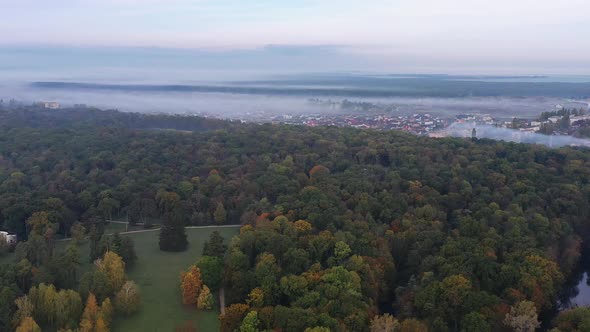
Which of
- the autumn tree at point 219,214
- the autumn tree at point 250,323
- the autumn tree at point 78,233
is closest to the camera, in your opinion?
the autumn tree at point 250,323

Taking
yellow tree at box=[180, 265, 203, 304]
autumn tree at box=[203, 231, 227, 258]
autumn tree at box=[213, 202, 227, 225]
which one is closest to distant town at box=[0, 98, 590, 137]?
autumn tree at box=[213, 202, 227, 225]

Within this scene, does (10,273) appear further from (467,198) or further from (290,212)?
(467,198)

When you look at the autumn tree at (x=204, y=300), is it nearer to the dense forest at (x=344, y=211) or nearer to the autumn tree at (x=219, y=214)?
the dense forest at (x=344, y=211)

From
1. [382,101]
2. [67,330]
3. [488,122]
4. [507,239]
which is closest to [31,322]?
[67,330]

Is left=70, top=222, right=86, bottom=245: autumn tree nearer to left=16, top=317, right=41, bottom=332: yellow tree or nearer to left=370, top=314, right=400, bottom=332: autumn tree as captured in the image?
A: left=16, top=317, right=41, bottom=332: yellow tree

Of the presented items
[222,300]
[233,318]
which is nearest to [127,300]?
[222,300]

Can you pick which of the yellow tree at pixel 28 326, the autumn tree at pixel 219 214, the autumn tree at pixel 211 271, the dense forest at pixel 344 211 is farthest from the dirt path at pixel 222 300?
the autumn tree at pixel 219 214

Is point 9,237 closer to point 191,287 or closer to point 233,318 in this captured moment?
point 191,287
